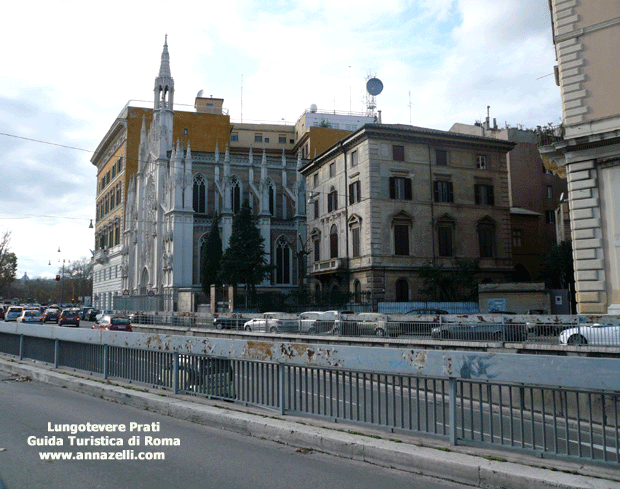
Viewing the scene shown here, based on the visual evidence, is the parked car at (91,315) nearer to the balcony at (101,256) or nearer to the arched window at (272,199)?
the balcony at (101,256)

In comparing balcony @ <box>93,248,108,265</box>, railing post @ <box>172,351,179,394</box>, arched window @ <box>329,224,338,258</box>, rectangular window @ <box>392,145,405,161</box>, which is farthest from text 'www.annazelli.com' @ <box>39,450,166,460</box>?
balcony @ <box>93,248,108,265</box>

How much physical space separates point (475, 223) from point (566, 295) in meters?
11.7

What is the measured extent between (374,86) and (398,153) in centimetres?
2120

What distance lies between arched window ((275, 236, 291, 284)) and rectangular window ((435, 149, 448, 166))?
70.3 feet

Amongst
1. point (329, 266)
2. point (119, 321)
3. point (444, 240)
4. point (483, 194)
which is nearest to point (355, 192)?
point (329, 266)

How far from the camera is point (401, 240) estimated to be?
39.9 metres

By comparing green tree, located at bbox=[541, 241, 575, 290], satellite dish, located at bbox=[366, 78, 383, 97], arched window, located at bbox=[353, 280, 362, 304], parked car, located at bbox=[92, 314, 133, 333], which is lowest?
parked car, located at bbox=[92, 314, 133, 333]

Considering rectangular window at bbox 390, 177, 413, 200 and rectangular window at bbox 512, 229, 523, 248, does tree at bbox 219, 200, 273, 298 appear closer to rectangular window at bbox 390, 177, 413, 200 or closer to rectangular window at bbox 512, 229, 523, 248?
rectangular window at bbox 390, 177, 413, 200

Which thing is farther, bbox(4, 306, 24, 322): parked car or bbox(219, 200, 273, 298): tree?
bbox(4, 306, 24, 322): parked car

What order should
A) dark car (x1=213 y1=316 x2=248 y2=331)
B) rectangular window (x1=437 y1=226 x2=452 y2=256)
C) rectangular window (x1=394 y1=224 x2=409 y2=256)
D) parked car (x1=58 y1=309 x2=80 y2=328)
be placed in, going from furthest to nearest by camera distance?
parked car (x1=58 y1=309 x2=80 y2=328) → rectangular window (x1=437 y1=226 x2=452 y2=256) → rectangular window (x1=394 y1=224 x2=409 y2=256) → dark car (x1=213 y1=316 x2=248 y2=331)

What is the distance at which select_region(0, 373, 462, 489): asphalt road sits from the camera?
→ 5.44 m

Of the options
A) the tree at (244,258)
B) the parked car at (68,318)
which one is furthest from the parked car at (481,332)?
the parked car at (68,318)

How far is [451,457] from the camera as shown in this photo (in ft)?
18.5

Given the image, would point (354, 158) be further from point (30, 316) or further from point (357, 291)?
point (30, 316)
